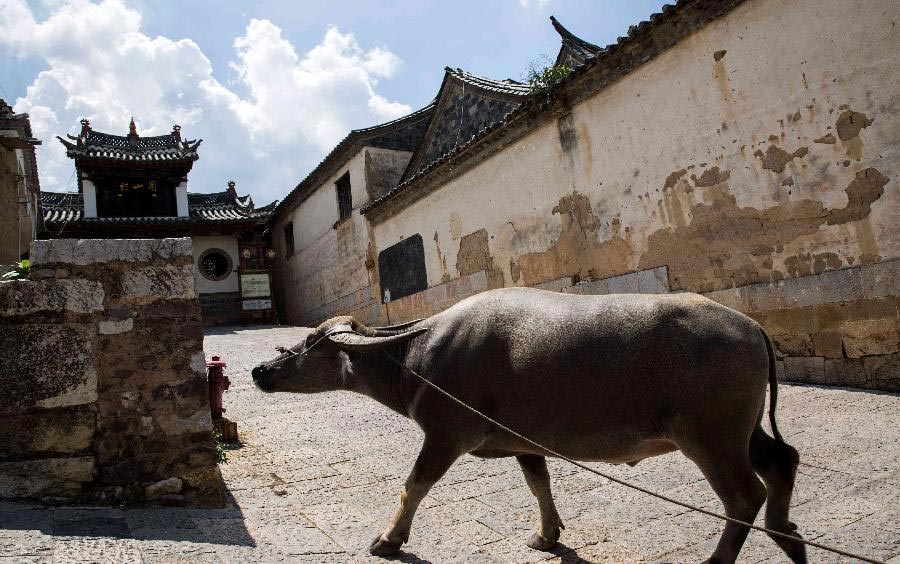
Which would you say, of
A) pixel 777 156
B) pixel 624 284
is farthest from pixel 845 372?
pixel 624 284

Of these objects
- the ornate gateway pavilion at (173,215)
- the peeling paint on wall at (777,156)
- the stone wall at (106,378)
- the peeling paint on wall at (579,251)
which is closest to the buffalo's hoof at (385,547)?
the stone wall at (106,378)

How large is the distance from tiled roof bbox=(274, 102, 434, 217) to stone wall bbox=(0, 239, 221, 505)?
45.9ft

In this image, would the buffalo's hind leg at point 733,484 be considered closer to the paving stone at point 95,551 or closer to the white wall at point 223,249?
the paving stone at point 95,551

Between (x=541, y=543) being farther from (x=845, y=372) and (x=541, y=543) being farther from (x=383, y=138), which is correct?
(x=383, y=138)

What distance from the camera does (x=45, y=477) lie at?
3936 mm

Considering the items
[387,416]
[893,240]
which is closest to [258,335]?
[387,416]

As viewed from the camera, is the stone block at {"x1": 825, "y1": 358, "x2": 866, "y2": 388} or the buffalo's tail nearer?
the buffalo's tail

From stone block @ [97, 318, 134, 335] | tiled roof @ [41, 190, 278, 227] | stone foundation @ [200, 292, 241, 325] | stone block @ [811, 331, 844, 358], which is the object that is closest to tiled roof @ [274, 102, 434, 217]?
tiled roof @ [41, 190, 278, 227]

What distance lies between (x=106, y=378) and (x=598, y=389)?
341cm

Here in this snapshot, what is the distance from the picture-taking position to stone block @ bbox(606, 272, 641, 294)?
29.8ft

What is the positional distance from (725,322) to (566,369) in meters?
0.80

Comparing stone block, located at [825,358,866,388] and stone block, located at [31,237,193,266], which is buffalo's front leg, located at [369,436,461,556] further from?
stone block, located at [825,358,866,388]

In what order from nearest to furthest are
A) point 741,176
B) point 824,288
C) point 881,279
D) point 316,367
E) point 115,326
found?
1. point 316,367
2. point 115,326
3. point 881,279
4. point 824,288
5. point 741,176

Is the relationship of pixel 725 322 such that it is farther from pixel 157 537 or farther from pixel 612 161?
pixel 612 161
